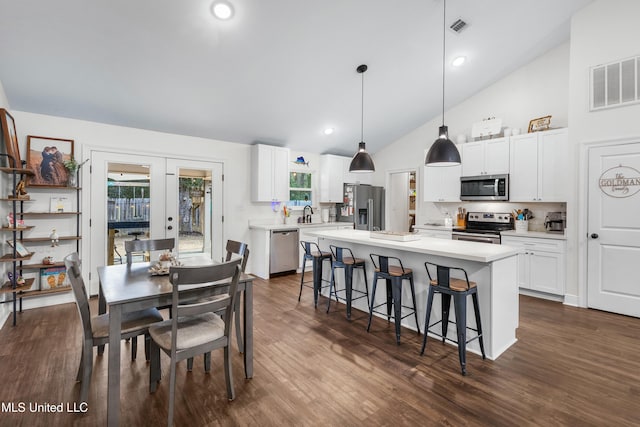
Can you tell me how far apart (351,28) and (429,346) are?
3465 mm

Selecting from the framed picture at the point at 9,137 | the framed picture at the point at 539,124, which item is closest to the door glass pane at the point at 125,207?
the framed picture at the point at 9,137

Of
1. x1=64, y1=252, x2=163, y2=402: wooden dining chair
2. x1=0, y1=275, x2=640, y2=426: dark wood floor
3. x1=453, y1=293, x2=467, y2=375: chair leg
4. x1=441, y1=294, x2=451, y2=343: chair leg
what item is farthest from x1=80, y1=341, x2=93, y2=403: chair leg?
x1=441, y1=294, x2=451, y2=343: chair leg

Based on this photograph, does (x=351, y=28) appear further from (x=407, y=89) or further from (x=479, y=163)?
(x=479, y=163)

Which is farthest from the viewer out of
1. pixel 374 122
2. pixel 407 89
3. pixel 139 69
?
pixel 374 122

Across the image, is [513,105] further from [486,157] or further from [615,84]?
[615,84]

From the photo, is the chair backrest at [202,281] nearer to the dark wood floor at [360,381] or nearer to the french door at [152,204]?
the dark wood floor at [360,381]

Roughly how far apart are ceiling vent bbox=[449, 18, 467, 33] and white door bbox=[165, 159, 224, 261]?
13.0 ft

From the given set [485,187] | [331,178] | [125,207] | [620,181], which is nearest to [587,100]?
[620,181]

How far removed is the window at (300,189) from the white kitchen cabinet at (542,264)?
3666mm

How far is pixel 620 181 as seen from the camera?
366cm

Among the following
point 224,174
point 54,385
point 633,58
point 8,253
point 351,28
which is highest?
point 351,28

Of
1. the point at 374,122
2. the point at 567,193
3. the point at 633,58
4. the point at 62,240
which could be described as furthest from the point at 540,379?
the point at 62,240

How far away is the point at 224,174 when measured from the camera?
5.35m

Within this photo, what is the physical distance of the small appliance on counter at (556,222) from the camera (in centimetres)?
448
